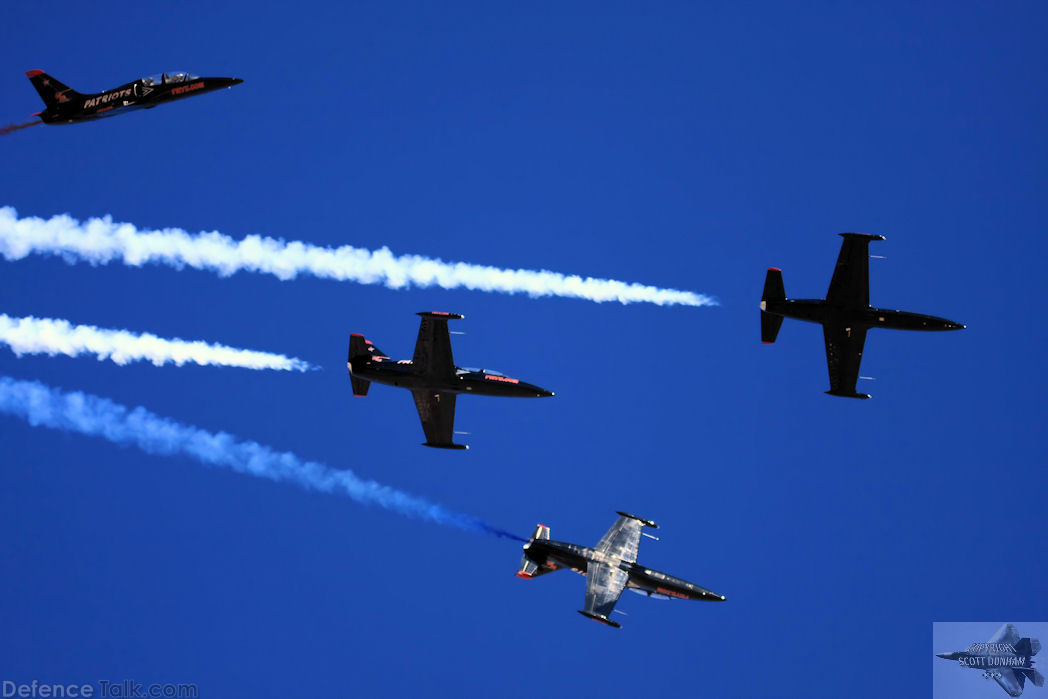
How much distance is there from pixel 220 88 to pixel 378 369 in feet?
40.6

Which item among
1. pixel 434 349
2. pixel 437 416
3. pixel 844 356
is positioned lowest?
pixel 437 416

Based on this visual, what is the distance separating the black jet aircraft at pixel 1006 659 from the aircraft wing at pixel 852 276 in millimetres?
20413

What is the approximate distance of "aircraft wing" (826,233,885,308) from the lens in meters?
53.9

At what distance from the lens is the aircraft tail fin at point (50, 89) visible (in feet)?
170

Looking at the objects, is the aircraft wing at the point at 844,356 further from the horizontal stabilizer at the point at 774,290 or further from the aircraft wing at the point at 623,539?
the aircraft wing at the point at 623,539

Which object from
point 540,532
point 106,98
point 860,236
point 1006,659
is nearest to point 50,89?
point 106,98

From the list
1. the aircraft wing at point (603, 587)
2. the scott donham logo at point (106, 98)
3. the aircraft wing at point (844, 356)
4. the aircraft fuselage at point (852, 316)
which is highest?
the scott donham logo at point (106, 98)

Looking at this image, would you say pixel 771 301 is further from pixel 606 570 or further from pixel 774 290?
pixel 606 570

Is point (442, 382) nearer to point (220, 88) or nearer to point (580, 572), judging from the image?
point (580, 572)

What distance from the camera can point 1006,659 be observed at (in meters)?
62.6

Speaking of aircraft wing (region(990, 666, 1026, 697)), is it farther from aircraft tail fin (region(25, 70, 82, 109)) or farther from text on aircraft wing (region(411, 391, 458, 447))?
aircraft tail fin (region(25, 70, 82, 109))

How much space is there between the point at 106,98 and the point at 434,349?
16274 mm

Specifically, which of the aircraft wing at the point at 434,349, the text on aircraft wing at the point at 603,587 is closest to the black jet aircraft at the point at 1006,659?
the text on aircraft wing at the point at 603,587

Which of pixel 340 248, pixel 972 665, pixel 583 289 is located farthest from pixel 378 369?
pixel 972 665
